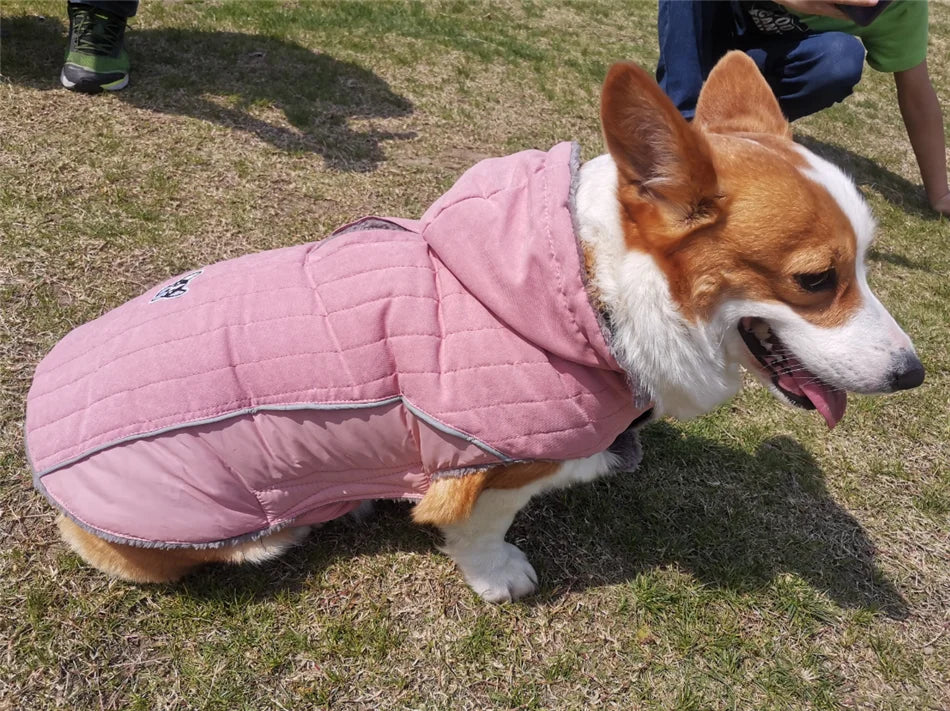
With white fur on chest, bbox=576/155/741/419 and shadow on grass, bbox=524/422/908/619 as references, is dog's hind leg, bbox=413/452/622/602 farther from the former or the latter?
white fur on chest, bbox=576/155/741/419

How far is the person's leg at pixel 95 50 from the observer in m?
3.74

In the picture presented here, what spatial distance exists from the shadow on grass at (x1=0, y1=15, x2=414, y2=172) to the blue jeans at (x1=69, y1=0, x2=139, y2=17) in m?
0.28

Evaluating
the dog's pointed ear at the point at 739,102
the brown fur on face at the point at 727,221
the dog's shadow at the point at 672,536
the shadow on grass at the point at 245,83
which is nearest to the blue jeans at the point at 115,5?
the shadow on grass at the point at 245,83

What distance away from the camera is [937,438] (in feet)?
9.11

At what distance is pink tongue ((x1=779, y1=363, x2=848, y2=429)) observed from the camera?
1642 mm

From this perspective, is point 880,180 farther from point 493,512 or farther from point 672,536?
point 493,512

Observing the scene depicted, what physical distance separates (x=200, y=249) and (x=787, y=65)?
11.2 ft

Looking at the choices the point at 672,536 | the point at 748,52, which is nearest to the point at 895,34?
the point at 748,52

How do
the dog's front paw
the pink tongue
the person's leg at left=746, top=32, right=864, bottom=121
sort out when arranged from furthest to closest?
the person's leg at left=746, top=32, right=864, bottom=121 < the dog's front paw < the pink tongue

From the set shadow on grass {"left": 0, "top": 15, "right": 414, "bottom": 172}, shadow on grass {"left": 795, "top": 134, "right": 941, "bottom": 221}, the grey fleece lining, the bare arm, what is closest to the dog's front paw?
the grey fleece lining

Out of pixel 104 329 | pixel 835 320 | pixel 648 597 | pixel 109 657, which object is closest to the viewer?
pixel 835 320

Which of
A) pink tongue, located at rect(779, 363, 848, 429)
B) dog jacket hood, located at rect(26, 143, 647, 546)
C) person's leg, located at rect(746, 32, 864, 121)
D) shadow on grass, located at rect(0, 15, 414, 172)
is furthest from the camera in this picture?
shadow on grass, located at rect(0, 15, 414, 172)

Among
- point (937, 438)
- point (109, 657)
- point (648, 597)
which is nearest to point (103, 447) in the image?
point (109, 657)

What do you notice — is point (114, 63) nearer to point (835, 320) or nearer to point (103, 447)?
point (103, 447)
